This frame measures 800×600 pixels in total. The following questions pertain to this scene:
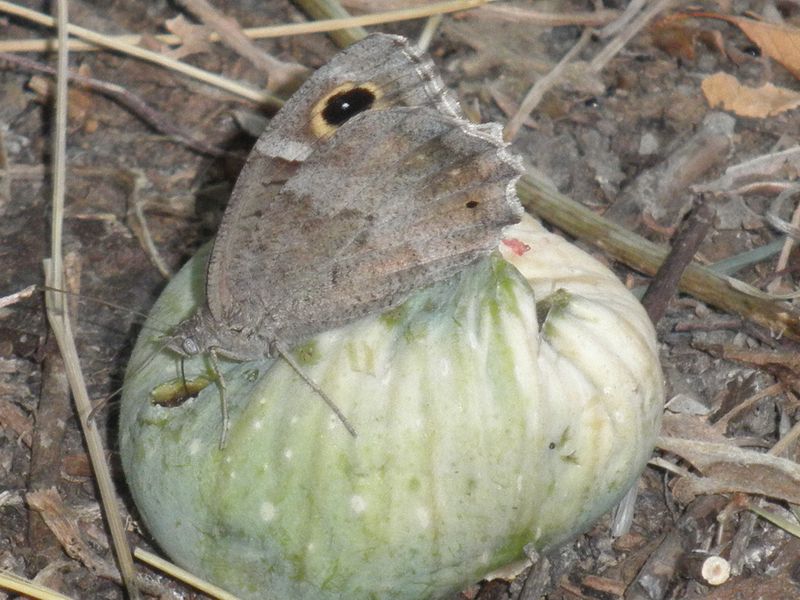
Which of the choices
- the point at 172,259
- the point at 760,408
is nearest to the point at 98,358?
the point at 172,259

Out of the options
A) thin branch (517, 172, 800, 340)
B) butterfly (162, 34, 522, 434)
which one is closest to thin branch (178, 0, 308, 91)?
thin branch (517, 172, 800, 340)

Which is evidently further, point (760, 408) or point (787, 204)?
point (787, 204)

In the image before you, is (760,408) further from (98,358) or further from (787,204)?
(98,358)

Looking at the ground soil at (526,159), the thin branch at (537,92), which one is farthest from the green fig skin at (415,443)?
the thin branch at (537,92)

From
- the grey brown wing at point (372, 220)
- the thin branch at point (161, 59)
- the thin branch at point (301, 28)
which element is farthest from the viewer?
the thin branch at point (301, 28)

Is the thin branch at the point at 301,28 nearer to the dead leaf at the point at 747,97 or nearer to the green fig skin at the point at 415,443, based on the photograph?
the dead leaf at the point at 747,97
